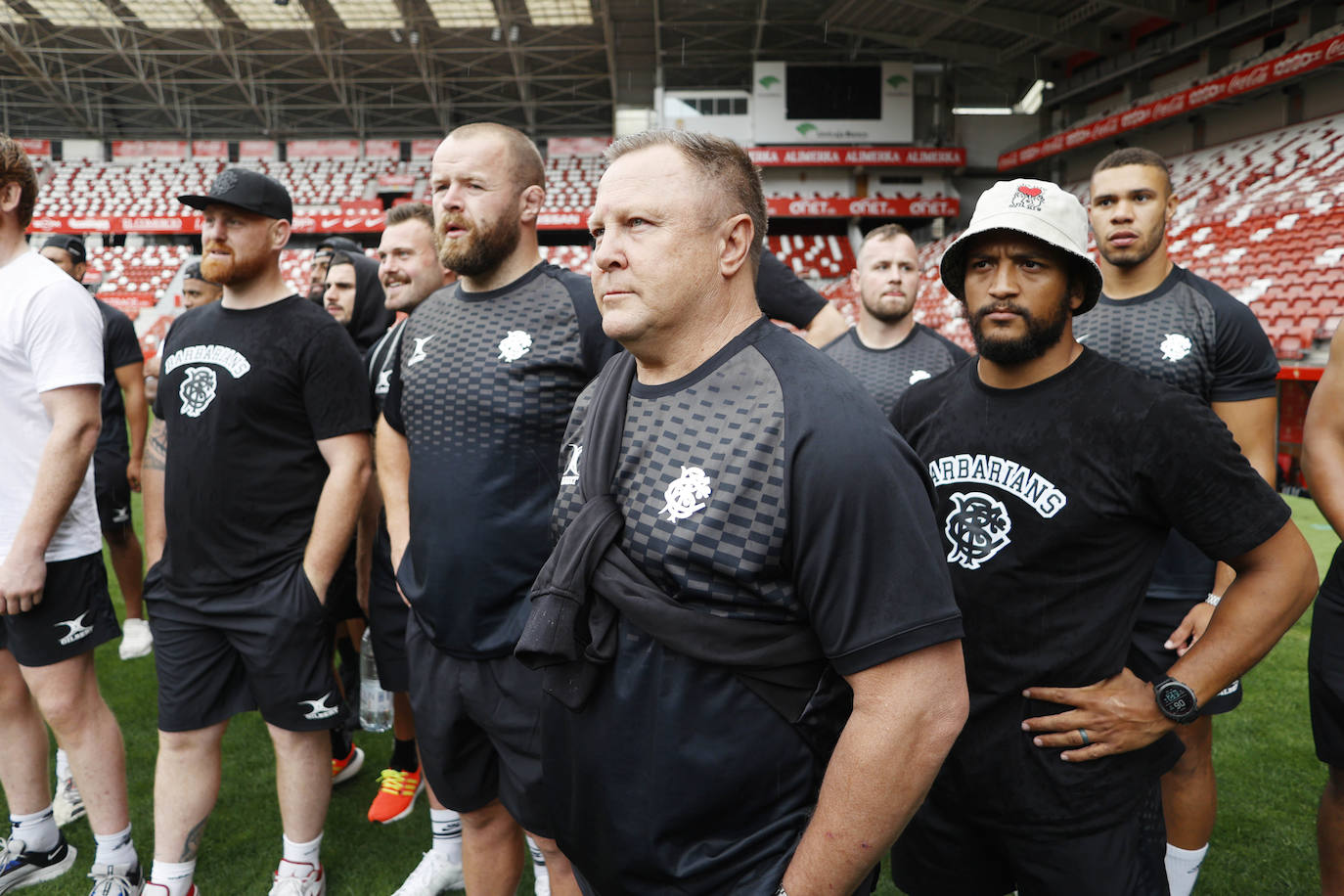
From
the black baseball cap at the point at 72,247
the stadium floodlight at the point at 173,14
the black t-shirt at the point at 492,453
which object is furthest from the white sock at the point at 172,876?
the stadium floodlight at the point at 173,14

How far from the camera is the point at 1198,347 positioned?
9.13 feet

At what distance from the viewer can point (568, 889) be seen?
7.42ft

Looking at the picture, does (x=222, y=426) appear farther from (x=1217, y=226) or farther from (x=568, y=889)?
(x=1217, y=226)

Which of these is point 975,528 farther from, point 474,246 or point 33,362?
point 33,362

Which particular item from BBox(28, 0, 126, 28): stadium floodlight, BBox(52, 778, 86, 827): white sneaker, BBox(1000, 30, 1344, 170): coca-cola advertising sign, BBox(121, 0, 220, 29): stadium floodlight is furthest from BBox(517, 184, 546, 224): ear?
BBox(28, 0, 126, 28): stadium floodlight

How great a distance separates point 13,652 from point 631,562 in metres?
2.47

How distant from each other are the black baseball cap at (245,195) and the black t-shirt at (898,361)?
2.51 meters

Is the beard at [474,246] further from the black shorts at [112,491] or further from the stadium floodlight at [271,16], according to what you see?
the stadium floodlight at [271,16]

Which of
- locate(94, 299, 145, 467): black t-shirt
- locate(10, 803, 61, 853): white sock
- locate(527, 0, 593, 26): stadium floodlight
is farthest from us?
locate(527, 0, 593, 26): stadium floodlight

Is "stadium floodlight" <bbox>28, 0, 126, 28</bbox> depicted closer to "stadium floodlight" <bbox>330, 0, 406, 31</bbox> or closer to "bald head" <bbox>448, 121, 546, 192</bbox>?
"stadium floodlight" <bbox>330, 0, 406, 31</bbox>

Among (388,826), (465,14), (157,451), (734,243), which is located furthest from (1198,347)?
(465,14)

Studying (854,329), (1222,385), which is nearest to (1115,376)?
(1222,385)

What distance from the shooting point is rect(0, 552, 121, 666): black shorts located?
268cm

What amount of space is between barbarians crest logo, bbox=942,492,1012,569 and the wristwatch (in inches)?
16.0
